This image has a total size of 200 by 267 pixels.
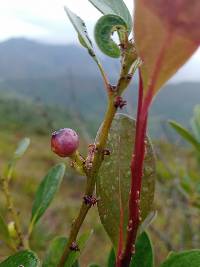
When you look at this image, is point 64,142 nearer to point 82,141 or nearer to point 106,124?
point 106,124

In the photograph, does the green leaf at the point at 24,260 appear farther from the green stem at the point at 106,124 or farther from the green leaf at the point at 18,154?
the green leaf at the point at 18,154

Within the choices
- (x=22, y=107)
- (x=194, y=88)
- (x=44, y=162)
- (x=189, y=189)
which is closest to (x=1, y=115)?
(x=22, y=107)

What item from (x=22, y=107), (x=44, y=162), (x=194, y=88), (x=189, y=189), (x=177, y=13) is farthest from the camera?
(x=194, y=88)

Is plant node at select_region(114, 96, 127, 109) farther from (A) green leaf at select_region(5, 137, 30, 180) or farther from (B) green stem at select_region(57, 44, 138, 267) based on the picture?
(A) green leaf at select_region(5, 137, 30, 180)

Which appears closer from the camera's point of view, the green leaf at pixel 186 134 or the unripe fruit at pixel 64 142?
the unripe fruit at pixel 64 142

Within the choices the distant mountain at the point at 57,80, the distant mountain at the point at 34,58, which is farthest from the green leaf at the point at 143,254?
the distant mountain at the point at 34,58

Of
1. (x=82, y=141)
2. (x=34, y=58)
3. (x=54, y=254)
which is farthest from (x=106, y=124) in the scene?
(x=34, y=58)

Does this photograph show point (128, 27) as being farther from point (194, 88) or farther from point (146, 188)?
point (194, 88)
